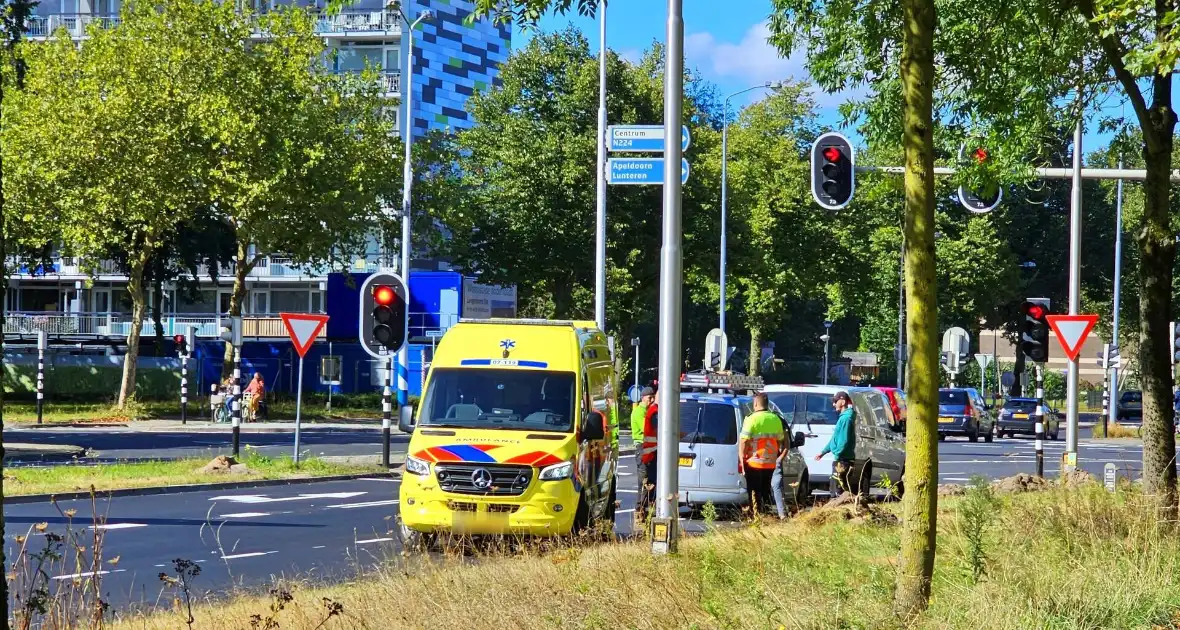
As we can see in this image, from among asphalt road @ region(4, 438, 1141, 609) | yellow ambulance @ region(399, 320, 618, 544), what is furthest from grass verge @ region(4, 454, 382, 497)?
yellow ambulance @ region(399, 320, 618, 544)

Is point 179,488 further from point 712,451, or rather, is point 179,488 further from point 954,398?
point 954,398

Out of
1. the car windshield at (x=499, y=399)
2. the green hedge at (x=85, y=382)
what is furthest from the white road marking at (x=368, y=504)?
the green hedge at (x=85, y=382)

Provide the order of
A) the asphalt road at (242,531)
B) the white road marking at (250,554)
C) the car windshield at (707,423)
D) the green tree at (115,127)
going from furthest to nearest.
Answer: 1. the green tree at (115,127)
2. the car windshield at (707,423)
3. the white road marking at (250,554)
4. the asphalt road at (242,531)

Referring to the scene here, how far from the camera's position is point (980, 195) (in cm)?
1739

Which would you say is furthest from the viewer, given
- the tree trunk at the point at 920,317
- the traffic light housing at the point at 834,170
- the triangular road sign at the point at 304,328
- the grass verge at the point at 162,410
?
the grass verge at the point at 162,410

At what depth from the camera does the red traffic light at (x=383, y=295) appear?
73.0 ft

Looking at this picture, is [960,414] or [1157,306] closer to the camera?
[1157,306]

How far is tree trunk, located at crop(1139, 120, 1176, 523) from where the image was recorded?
1330 centimetres

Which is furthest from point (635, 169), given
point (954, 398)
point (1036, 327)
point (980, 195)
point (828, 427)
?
point (954, 398)

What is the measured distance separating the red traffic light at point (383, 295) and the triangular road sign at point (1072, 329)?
10.2 metres

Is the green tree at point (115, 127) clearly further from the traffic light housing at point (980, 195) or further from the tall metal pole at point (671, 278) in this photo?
the tall metal pole at point (671, 278)

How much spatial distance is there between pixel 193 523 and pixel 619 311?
33.2 meters

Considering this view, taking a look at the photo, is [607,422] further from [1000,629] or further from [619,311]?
[619,311]

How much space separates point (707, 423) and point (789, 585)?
10.5m
